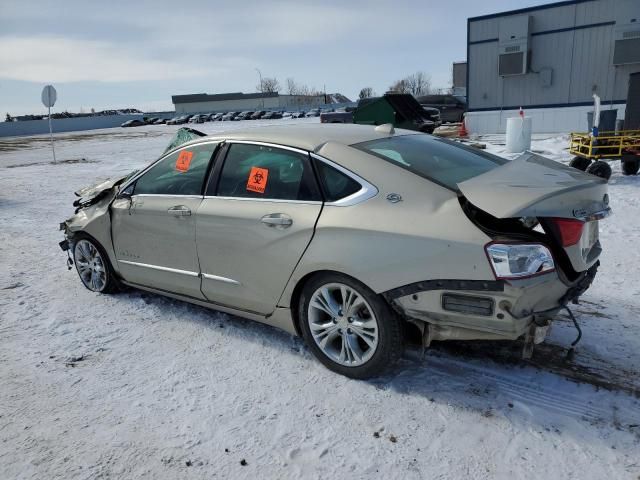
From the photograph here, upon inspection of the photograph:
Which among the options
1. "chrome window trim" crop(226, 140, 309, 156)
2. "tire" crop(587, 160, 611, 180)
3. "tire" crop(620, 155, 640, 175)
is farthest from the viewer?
"tire" crop(620, 155, 640, 175)

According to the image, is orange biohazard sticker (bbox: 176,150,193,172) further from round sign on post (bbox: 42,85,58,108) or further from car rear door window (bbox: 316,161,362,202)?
round sign on post (bbox: 42,85,58,108)

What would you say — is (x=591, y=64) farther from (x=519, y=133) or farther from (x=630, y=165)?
(x=630, y=165)

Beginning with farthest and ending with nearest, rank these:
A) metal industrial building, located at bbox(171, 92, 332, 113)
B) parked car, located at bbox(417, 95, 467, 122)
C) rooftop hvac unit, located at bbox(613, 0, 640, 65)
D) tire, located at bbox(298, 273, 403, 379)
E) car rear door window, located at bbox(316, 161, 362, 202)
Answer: metal industrial building, located at bbox(171, 92, 332, 113) < parked car, located at bbox(417, 95, 467, 122) < rooftop hvac unit, located at bbox(613, 0, 640, 65) < car rear door window, located at bbox(316, 161, 362, 202) < tire, located at bbox(298, 273, 403, 379)

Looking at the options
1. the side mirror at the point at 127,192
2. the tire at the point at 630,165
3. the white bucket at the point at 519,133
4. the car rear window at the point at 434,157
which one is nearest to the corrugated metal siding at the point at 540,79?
the white bucket at the point at 519,133

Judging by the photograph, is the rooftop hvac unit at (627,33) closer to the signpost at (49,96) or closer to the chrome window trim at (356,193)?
the chrome window trim at (356,193)

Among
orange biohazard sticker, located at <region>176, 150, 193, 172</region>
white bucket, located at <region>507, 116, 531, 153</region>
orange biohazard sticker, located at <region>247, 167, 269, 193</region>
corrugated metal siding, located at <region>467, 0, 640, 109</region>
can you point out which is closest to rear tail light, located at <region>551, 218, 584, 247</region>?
orange biohazard sticker, located at <region>247, 167, 269, 193</region>

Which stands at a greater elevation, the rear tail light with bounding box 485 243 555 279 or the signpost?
the signpost

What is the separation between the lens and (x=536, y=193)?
2492 millimetres

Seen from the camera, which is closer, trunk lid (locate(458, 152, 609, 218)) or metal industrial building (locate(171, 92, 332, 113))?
trunk lid (locate(458, 152, 609, 218))

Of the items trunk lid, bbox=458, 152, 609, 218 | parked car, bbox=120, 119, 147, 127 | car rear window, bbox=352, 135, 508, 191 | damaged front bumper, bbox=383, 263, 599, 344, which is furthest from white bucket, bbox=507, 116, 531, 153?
parked car, bbox=120, 119, 147, 127

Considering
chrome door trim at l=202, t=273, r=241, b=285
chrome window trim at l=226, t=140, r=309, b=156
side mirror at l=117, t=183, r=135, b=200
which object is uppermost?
chrome window trim at l=226, t=140, r=309, b=156

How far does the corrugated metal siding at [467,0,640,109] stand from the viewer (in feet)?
59.2

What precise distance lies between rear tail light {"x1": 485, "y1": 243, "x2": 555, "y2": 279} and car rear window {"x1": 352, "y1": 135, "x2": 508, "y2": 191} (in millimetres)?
518

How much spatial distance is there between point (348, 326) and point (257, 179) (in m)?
1.21
